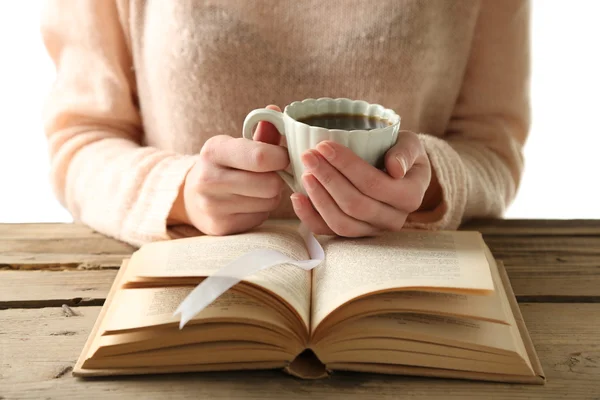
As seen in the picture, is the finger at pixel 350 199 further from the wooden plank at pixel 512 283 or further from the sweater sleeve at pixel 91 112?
the sweater sleeve at pixel 91 112

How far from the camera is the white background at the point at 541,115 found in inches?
60.1

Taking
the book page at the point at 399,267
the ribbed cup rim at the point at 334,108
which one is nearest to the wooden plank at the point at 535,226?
the book page at the point at 399,267

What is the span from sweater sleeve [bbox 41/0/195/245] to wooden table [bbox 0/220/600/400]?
0.24 ft

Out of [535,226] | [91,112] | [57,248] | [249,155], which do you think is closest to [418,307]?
[249,155]

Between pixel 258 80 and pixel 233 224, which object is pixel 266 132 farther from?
pixel 258 80

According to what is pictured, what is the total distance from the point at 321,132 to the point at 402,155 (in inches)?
3.9

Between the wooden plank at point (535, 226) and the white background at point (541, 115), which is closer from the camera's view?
the wooden plank at point (535, 226)

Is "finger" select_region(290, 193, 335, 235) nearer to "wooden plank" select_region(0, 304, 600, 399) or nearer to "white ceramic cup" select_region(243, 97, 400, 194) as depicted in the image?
"white ceramic cup" select_region(243, 97, 400, 194)

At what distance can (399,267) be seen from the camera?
1.95ft

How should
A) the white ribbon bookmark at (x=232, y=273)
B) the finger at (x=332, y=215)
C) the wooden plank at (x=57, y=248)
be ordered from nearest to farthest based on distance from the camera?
the white ribbon bookmark at (x=232, y=273) → the finger at (x=332, y=215) → the wooden plank at (x=57, y=248)

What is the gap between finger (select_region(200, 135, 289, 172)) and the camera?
65 centimetres

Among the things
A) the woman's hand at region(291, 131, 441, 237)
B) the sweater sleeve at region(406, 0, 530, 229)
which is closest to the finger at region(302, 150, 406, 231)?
the woman's hand at region(291, 131, 441, 237)

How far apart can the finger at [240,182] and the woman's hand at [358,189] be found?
0.04m

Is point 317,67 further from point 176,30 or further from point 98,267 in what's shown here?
point 98,267
